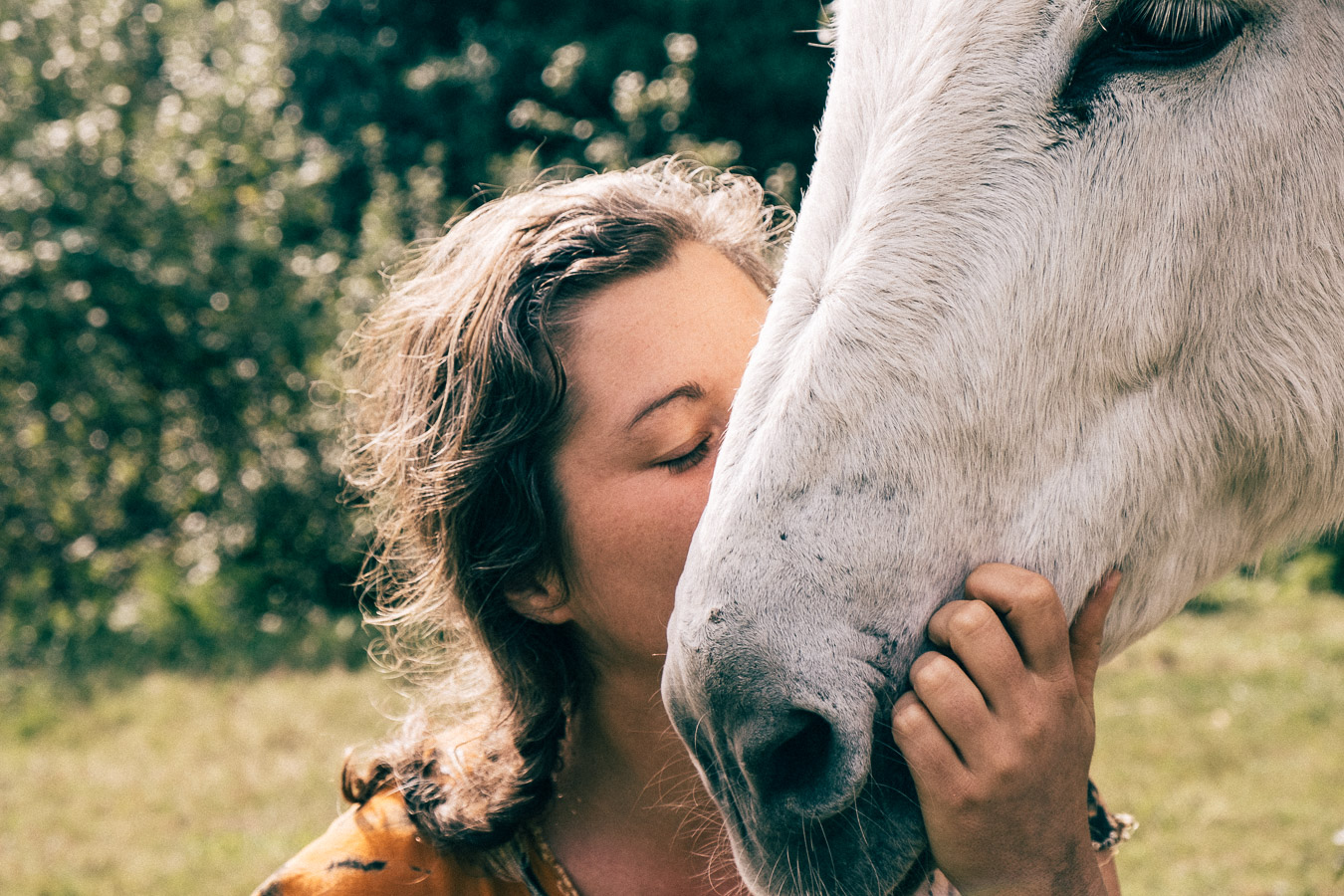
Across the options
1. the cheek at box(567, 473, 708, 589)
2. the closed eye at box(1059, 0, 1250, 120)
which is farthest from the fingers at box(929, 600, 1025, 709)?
the closed eye at box(1059, 0, 1250, 120)

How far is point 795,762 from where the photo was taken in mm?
1110

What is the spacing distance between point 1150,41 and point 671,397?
2.38ft

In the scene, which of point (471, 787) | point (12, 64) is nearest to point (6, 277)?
point (12, 64)

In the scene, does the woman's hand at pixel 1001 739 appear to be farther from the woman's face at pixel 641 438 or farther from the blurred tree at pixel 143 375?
the blurred tree at pixel 143 375

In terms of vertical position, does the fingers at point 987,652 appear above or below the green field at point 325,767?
above

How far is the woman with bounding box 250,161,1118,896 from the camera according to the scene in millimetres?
1468

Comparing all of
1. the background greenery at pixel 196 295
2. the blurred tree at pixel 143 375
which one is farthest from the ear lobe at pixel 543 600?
the blurred tree at pixel 143 375

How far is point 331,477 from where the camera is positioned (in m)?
7.21

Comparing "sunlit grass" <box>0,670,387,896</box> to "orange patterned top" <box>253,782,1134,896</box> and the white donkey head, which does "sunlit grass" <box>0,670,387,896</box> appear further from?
the white donkey head

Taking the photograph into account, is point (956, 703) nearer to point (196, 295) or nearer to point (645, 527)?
point (645, 527)

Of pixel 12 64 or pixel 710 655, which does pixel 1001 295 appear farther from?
pixel 12 64

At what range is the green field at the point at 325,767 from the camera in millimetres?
3785

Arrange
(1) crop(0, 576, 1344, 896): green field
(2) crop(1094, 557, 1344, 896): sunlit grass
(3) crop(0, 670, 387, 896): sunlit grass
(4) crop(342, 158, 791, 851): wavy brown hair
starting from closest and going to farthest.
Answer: (4) crop(342, 158, 791, 851): wavy brown hair, (2) crop(1094, 557, 1344, 896): sunlit grass, (1) crop(0, 576, 1344, 896): green field, (3) crop(0, 670, 387, 896): sunlit grass

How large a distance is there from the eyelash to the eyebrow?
0.07 m
